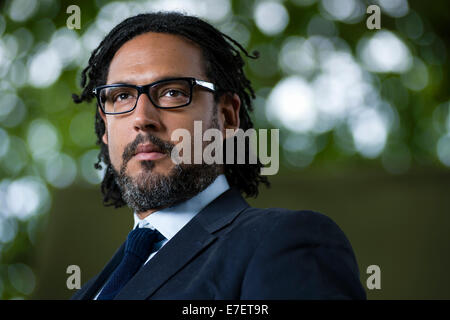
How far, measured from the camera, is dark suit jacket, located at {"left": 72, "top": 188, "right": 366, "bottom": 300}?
1.04 m

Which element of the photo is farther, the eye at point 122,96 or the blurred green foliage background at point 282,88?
the blurred green foliage background at point 282,88

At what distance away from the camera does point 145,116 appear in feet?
4.80

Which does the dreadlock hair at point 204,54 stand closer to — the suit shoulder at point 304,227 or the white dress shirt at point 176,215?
the white dress shirt at point 176,215

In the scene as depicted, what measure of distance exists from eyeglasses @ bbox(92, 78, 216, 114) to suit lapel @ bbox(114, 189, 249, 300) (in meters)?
0.34

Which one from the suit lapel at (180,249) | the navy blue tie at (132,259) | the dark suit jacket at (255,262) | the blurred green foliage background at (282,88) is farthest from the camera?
the blurred green foliage background at (282,88)

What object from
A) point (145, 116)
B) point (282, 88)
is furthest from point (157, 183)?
point (282, 88)

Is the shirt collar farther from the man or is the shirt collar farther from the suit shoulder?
the suit shoulder

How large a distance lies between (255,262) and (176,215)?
1.52ft

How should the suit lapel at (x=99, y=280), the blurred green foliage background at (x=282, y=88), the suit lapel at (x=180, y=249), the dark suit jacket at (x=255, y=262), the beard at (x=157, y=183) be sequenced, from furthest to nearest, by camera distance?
the blurred green foliage background at (x=282, y=88), the suit lapel at (x=99, y=280), the beard at (x=157, y=183), the suit lapel at (x=180, y=249), the dark suit jacket at (x=255, y=262)

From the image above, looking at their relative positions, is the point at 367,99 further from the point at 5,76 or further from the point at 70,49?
the point at 5,76

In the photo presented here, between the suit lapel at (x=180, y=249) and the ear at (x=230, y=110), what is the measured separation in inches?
15.3

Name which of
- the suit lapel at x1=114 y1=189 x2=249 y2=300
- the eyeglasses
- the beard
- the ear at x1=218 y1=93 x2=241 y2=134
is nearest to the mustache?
the beard

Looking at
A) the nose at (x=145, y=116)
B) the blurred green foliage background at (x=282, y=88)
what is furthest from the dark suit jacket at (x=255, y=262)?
the blurred green foliage background at (x=282, y=88)

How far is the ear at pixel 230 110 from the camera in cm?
177
